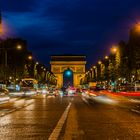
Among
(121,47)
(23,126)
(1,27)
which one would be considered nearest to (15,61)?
(1,27)

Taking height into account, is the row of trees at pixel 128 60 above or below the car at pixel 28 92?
above

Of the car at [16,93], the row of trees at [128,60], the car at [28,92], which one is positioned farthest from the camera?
the car at [28,92]

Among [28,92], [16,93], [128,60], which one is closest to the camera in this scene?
[16,93]

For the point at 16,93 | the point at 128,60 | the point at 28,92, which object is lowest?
the point at 16,93

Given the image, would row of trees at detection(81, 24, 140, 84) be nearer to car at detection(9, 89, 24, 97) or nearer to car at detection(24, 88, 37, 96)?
car at detection(24, 88, 37, 96)

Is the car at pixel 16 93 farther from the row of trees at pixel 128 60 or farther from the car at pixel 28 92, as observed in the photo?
the row of trees at pixel 128 60

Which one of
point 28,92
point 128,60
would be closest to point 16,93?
point 28,92

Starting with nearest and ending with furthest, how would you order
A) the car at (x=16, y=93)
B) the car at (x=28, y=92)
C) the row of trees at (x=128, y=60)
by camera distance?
the car at (x=16, y=93) → the row of trees at (x=128, y=60) → the car at (x=28, y=92)

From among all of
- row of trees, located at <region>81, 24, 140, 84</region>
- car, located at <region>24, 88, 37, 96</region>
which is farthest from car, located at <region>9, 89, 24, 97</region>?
row of trees, located at <region>81, 24, 140, 84</region>

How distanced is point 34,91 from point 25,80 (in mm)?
8969

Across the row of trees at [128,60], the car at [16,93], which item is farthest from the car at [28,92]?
the row of trees at [128,60]

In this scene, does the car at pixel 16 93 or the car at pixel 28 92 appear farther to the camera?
the car at pixel 28 92

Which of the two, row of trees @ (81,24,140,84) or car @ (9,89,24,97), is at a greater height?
row of trees @ (81,24,140,84)

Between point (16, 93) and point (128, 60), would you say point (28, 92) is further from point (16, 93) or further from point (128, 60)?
point (128, 60)
